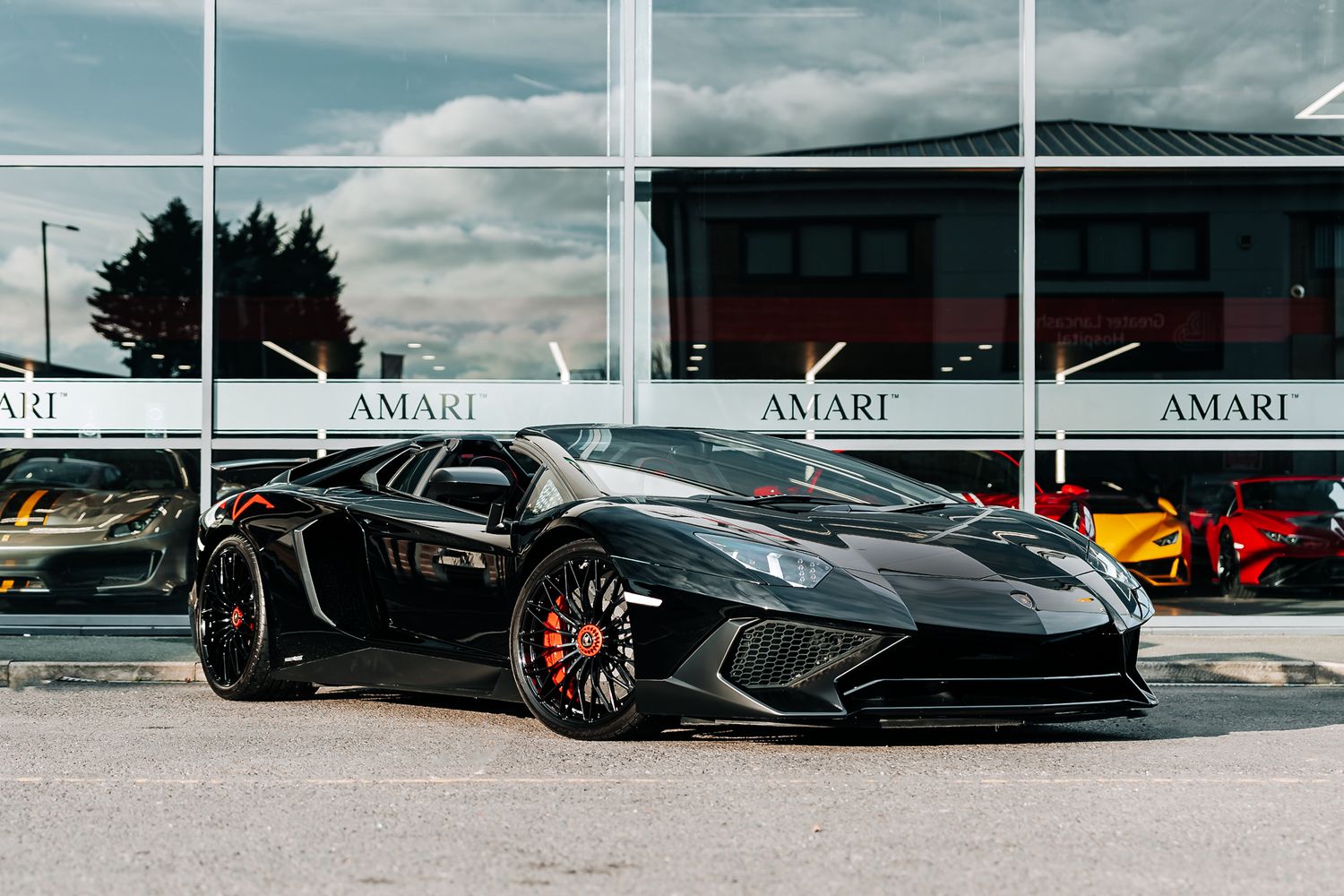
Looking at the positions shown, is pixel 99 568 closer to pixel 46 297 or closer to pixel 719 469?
pixel 46 297

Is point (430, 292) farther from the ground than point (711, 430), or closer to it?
farther from the ground

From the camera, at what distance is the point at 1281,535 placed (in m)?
11.6

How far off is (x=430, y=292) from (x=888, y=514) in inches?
259

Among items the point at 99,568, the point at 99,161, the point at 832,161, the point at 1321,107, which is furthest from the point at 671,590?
the point at 1321,107

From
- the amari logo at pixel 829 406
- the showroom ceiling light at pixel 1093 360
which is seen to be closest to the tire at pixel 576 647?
the amari logo at pixel 829 406

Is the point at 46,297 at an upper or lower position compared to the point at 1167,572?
→ upper

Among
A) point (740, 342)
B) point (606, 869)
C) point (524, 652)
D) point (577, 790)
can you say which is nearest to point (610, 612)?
point (524, 652)

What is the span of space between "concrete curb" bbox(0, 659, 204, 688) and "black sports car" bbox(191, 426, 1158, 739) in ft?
4.30

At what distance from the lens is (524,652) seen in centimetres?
576

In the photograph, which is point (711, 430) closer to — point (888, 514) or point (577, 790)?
point (888, 514)

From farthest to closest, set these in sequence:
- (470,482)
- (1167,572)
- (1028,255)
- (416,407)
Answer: (1028,255)
(416,407)
(1167,572)
(470,482)

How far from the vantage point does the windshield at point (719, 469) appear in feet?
19.9

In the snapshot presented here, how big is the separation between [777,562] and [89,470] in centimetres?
767

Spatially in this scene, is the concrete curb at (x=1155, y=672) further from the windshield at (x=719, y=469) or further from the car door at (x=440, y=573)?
the windshield at (x=719, y=469)
